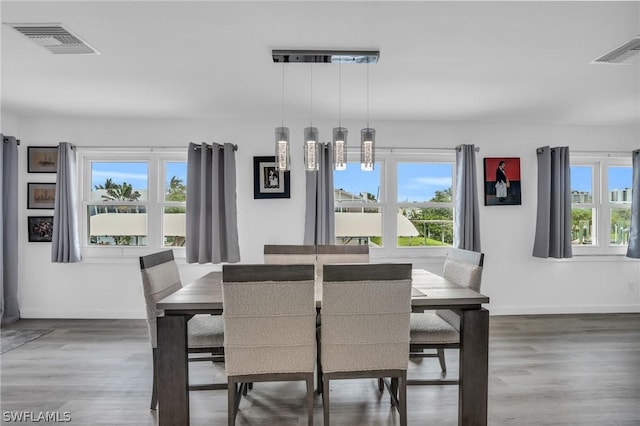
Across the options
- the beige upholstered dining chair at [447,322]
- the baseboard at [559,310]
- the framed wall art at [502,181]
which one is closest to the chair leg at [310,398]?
the beige upholstered dining chair at [447,322]

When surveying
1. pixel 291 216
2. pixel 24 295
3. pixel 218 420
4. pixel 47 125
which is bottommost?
pixel 218 420

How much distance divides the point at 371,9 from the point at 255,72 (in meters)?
1.16

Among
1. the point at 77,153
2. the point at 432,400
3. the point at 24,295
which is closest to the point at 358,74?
the point at 432,400

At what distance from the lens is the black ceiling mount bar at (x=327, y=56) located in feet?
7.84

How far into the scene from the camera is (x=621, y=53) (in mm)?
2424

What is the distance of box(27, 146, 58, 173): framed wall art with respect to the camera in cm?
416

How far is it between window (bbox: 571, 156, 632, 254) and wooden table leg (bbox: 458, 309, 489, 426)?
340 centimetres

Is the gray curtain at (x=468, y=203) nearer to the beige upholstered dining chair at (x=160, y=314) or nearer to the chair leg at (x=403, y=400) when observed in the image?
the chair leg at (x=403, y=400)

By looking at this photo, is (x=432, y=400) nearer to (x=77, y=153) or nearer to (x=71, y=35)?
(x=71, y=35)

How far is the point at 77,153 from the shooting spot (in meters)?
4.23

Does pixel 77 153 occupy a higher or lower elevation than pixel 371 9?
lower

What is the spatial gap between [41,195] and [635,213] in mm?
6986

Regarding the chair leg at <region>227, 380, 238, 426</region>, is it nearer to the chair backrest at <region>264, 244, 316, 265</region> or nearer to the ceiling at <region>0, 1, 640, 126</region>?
the chair backrest at <region>264, 244, 316, 265</region>

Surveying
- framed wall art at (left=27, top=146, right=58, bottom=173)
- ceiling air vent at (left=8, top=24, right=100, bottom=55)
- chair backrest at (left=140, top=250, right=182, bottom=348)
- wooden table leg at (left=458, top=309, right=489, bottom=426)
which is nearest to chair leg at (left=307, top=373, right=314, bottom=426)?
wooden table leg at (left=458, top=309, right=489, bottom=426)
